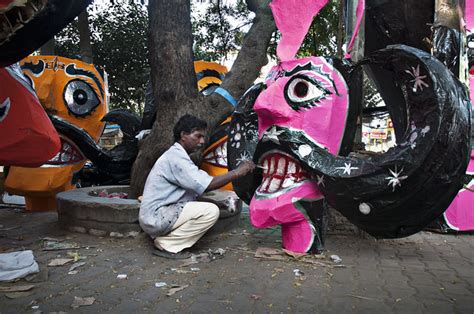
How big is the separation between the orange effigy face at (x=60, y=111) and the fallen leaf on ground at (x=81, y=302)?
3538mm

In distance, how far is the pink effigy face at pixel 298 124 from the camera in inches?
140

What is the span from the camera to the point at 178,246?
375 cm

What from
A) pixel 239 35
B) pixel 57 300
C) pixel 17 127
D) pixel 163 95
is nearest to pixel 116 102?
pixel 239 35

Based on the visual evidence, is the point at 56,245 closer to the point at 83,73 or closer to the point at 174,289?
the point at 174,289

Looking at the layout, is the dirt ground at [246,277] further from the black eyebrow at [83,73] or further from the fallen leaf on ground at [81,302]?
the black eyebrow at [83,73]

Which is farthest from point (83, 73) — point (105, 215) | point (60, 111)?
point (105, 215)

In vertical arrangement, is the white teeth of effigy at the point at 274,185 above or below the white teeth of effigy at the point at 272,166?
below

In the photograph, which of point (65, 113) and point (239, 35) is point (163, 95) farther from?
point (239, 35)

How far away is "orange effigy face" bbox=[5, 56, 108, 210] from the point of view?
19.3 feet

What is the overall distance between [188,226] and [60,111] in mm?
3555

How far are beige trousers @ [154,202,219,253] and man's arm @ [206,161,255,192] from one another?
25cm

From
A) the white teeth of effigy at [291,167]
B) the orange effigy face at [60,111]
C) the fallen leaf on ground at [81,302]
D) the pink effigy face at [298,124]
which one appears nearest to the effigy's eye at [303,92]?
the pink effigy face at [298,124]

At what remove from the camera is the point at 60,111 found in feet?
20.5

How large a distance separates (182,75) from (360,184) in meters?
2.44
